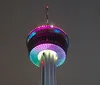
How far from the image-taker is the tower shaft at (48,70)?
2.63ft

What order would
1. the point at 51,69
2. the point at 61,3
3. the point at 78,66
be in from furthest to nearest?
the point at 78,66 → the point at 61,3 → the point at 51,69

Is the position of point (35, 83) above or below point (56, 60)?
above

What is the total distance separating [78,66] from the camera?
1.44 m

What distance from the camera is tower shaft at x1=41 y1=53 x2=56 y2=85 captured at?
80 cm

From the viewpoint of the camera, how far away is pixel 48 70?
0.82 m

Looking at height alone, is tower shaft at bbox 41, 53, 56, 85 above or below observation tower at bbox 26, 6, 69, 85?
below

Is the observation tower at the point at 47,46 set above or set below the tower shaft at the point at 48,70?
above

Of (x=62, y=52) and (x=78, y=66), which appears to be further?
(x=78, y=66)

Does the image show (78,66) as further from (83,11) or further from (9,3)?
(9,3)

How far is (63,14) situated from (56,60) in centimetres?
49

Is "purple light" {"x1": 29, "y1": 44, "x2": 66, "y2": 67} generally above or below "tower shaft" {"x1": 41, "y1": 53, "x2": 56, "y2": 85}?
above

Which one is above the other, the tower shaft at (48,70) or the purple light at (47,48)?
the purple light at (47,48)

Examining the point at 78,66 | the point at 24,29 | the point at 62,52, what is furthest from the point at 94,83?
the point at 62,52

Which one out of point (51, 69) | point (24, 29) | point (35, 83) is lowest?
point (51, 69)
